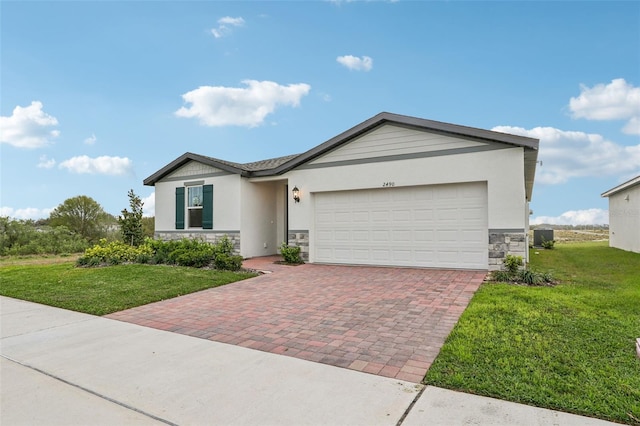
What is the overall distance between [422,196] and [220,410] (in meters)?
8.06

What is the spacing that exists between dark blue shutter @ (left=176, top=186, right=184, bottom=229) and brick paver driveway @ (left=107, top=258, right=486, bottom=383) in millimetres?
6463

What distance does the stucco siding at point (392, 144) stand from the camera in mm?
9234

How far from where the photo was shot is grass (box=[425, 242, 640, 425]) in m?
2.69

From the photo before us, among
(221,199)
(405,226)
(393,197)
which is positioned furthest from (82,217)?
(405,226)

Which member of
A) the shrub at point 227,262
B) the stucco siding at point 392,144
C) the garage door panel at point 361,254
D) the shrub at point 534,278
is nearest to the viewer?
the shrub at point 534,278

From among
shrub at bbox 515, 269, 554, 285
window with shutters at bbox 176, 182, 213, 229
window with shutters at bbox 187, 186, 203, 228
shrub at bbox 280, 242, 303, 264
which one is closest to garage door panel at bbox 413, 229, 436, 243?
shrub at bbox 515, 269, 554, 285

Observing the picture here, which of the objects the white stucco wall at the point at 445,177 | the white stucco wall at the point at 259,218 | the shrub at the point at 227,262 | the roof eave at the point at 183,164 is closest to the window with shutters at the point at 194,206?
the roof eave at the point at 183,164

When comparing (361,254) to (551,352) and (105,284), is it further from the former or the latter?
(551,352)

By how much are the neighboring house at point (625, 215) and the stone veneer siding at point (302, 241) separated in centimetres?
1338

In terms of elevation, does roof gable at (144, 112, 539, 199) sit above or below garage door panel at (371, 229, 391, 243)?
above

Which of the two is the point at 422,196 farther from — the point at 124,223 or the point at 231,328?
the point at 124,223

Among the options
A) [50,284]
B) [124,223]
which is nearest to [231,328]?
[50,284]

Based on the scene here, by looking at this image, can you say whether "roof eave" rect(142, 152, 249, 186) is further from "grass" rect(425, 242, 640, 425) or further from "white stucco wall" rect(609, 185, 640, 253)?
"white stucco wall" rect(609, 185, 640, 253)

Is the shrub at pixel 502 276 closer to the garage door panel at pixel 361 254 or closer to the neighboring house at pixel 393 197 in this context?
the neighboring house at pixel 393 197
